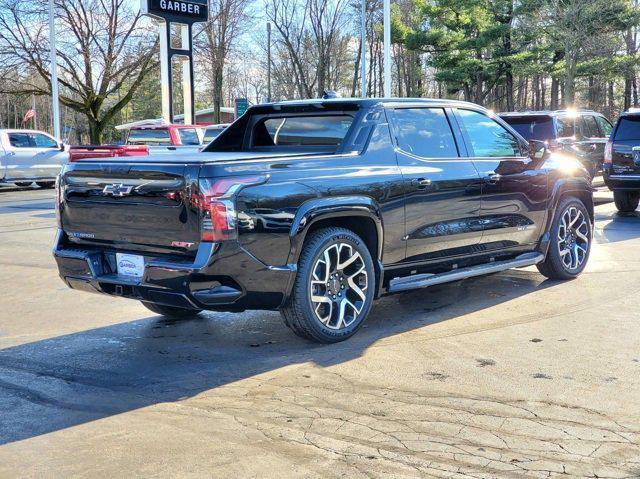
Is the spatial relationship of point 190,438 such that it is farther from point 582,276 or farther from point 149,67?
point 149,67

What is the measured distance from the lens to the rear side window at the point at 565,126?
14666 mm

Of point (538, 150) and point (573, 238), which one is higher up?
point (538, 150)

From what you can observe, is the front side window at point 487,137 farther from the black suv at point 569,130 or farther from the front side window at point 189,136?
the front side window at point 189,136

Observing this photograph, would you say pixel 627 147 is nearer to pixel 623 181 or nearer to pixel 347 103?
pixel 623 181

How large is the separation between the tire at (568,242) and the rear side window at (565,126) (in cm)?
725

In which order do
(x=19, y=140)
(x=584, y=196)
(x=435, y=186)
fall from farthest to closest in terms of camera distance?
(x=19, y=140), (x=584, y=196), (x=435, y=186)

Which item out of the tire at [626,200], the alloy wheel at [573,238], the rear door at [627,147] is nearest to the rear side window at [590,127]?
the tire at [626,200]

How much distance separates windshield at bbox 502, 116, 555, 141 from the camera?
14.3 meters

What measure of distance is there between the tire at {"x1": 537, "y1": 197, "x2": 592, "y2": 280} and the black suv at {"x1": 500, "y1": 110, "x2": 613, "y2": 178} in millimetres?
6563

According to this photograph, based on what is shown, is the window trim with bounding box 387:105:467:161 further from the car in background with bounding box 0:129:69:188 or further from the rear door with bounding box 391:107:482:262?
the car in background with bounding box 0:129:69:188

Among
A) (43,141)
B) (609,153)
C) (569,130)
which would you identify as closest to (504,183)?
(609,153)

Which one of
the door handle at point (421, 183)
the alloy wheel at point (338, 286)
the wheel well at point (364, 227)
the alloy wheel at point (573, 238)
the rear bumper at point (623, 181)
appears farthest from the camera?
the rear bumper at point (623, 181)

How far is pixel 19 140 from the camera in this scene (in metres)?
22.2

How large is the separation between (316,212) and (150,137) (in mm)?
13744
